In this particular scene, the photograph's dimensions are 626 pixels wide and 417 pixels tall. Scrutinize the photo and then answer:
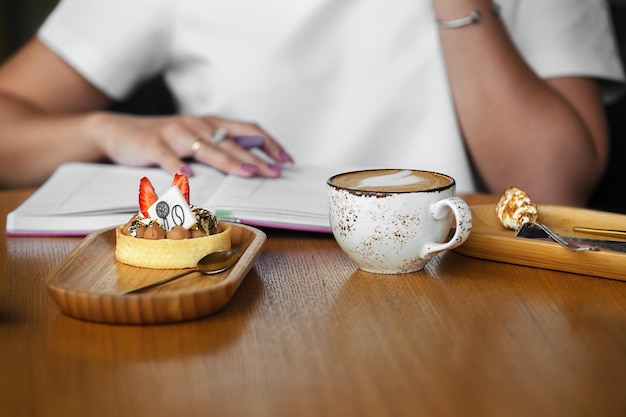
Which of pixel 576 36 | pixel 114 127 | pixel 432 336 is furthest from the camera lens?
pixel 576 36

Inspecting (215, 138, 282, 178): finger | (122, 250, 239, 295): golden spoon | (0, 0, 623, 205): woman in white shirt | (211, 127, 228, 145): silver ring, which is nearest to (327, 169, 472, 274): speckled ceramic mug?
(122, 250, 239, 295): golden spoon

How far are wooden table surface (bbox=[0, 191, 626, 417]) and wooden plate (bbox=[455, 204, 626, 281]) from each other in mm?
14

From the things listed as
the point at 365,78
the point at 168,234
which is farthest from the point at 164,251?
the point at 365,78

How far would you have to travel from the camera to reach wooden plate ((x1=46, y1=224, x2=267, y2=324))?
57 centimetres

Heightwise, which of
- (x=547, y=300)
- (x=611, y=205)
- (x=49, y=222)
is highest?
(x=49, y=222)

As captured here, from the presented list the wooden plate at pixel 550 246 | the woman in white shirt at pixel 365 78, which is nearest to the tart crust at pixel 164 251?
the wooden plate at pixel 550 246

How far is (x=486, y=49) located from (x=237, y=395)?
0.98m

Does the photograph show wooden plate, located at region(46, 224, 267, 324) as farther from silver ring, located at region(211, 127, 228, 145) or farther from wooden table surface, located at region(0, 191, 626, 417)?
silver ring, located at region(211, 127, 228, 145)

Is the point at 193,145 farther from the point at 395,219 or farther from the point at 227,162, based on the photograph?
the point at 395,219

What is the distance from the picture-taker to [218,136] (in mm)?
1106

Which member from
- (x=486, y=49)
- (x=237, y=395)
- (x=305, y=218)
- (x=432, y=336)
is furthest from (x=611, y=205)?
(x=237, y=395)

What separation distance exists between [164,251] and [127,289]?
0.20 ft

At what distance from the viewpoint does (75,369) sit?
19.8 inches

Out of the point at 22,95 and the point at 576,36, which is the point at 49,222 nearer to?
the point at 22,95
